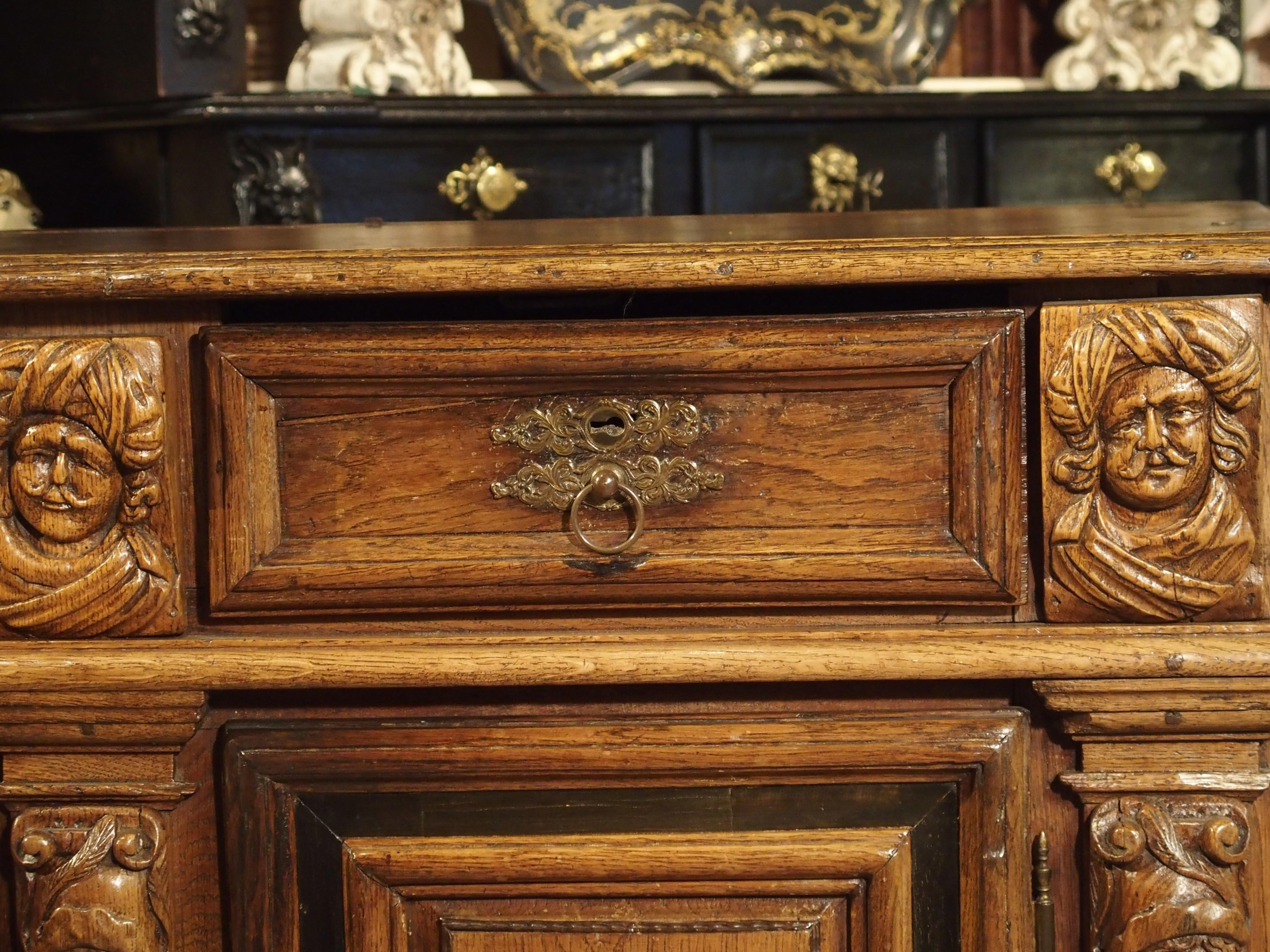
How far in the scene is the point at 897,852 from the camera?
63 cm

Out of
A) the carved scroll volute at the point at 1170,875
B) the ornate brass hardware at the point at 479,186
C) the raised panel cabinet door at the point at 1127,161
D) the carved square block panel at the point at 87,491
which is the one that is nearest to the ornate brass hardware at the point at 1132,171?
the raised panel cabinet door at the point at 1127,161

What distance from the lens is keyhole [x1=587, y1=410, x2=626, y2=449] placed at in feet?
2.00

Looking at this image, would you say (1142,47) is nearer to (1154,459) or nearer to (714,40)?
(714,40)

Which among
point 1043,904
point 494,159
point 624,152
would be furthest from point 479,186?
point 1043,904

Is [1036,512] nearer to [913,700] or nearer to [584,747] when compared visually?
[913,700]

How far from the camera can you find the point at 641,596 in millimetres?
618

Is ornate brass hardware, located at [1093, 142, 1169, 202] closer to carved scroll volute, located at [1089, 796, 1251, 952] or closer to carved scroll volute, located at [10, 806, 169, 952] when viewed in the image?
carved scroll volute, located at [1089, 796, 1251, 952]

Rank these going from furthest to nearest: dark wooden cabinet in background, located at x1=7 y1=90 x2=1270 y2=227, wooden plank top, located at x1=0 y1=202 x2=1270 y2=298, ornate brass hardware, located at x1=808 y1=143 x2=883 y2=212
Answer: ornate brass hardware, located at x1=808 y1=143 x2=883 y2=212, dark wooden cabinet in background, located at x1=7 y1=90 x2=1270 y2=227, wooden plank top, located at x1=0 y1=202 x2=1270 y2=298

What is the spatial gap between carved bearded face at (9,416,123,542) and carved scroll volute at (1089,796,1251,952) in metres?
0.48

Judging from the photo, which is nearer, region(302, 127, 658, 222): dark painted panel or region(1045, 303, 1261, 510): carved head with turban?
region(1045, 303, 1261, 510): carved head with turban

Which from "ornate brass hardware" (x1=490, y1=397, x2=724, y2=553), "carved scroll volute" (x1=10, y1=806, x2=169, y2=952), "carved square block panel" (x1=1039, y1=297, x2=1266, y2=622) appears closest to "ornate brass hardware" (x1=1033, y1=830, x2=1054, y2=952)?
"carved square block panel" (x1=1039, y1=297, x2=1266, y2=622)

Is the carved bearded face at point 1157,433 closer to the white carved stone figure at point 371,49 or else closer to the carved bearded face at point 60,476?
the carved bearded face at point 60,476

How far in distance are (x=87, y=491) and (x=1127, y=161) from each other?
1.08 metres

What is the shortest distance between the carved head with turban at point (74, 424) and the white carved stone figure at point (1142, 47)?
1194 mm
